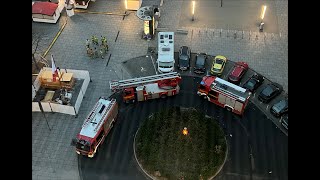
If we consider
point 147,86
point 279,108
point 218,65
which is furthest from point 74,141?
point 279,108

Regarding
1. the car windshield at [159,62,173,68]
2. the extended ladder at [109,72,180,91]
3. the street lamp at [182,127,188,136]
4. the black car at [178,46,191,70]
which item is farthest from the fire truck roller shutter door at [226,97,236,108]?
the car windshield at [159,62,173,68]

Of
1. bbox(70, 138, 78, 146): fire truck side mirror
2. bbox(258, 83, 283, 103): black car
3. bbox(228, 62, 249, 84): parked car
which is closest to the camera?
bbox(70, 138, 78, 146): fire truck side mirror

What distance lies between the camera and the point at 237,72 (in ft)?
136

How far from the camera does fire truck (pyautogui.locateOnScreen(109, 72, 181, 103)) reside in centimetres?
3890

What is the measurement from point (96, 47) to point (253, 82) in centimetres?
1853

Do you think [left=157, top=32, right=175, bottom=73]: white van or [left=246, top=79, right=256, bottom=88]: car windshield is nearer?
[left=246, top=79, right=256, bottom=88]: car windshield

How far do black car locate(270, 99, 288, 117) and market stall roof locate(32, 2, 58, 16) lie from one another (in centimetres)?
2856

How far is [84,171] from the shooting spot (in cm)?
3491

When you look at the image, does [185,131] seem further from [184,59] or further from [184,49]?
[184,49]

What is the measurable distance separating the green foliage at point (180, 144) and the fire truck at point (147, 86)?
212 centimetres

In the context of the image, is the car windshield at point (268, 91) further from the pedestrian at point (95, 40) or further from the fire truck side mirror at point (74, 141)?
the pedestrian at point (95, 40)

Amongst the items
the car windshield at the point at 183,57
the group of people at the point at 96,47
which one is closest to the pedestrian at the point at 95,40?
the group of people at the point at 96,47

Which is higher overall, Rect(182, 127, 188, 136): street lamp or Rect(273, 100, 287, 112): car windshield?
Rect(273, 100, 287, 112): car windshield

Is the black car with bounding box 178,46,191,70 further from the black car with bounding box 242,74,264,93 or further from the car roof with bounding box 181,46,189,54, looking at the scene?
the black car with bounding box 242,74,264,93
